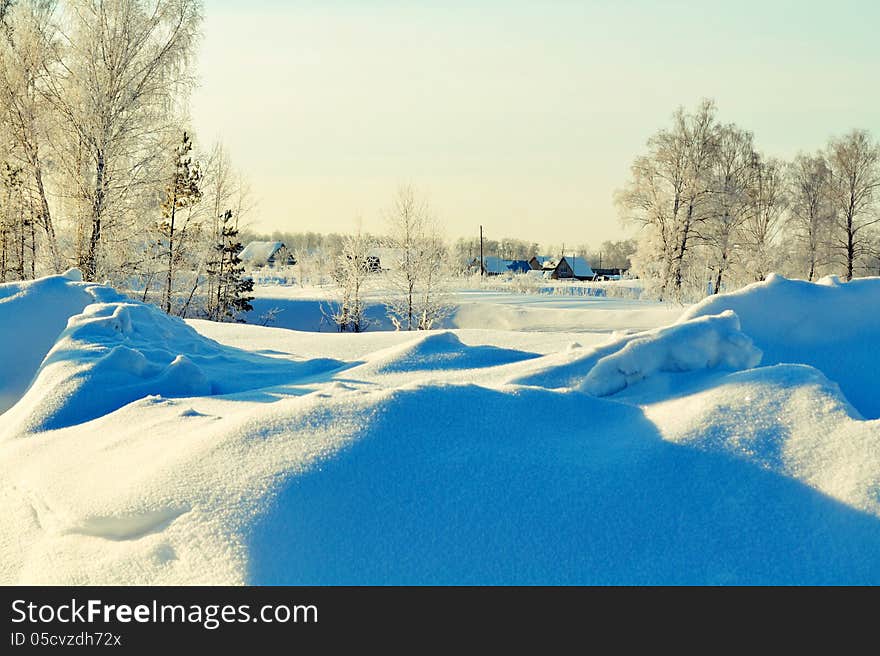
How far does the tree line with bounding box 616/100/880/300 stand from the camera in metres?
28.1

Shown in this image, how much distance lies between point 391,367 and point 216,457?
2139 millimetres

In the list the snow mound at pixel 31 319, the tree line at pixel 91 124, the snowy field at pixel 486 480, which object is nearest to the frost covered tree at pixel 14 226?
the tree line at pixel 91 124

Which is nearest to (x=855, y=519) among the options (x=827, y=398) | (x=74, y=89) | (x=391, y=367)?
(x=827, y=398)

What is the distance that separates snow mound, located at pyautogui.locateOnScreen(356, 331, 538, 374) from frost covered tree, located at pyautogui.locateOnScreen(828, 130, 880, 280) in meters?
31.8

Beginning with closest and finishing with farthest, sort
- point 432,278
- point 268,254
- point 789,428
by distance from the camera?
point 789,428, point 432,278, point 268,254

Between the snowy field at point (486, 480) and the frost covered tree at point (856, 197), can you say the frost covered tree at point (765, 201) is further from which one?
the snowy field at point (486, 480)

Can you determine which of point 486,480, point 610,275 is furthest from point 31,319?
point 610,275

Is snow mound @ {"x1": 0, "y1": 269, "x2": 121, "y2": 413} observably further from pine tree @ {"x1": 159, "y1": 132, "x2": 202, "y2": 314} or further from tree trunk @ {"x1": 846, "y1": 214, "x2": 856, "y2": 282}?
tree trunk @ {"x1": 846, "y1": 214, "x2": 856, "y2": 282}

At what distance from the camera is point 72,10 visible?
43.7 ft

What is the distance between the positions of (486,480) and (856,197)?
35303 mm

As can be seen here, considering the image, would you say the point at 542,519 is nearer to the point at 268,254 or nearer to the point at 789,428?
the point at 789,428

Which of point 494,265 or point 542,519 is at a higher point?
point 494,265

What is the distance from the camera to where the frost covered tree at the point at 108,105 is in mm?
13203

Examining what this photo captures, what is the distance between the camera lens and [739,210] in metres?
29.7
